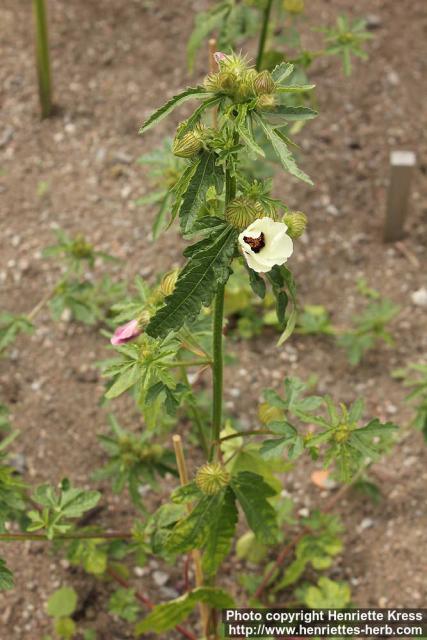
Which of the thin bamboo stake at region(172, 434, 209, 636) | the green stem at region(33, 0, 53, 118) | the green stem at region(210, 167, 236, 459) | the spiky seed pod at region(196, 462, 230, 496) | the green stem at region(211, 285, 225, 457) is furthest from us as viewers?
the green stem at region(33, 0, 53, 118)

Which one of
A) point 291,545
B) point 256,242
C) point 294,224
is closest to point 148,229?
point 291,545

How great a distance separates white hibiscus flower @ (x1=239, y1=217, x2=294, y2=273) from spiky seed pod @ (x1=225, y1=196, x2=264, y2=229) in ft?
0.07

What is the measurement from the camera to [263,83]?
1.52 metres

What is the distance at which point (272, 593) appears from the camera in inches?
104

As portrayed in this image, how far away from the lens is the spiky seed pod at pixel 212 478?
1916mm

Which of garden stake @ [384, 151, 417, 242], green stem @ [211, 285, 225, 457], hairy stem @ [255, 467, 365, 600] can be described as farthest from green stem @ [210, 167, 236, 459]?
garden stake @ [384, 151, 417, 242]

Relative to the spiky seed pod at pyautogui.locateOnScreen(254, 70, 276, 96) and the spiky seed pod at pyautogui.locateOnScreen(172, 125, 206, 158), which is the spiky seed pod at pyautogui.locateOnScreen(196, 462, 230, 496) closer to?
the spiky seed pod at pyautogui.locateOnScreen(172, 125, 206, 158)

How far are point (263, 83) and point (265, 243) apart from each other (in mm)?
283

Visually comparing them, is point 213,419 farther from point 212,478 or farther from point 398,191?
point 398,191

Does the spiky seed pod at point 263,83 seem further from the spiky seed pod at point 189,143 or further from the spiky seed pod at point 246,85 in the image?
the spiky seed pod at point 189,143

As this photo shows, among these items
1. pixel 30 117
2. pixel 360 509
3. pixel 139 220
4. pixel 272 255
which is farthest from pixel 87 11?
pixel 272 255

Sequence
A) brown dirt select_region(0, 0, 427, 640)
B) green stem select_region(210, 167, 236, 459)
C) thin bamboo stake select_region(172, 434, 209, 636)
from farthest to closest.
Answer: brown dirt select_region(0, 0, 427, 640), thin bamboo stake select_region(172, 434, 209, 636), green stem select_region(210, 167, 236, 459)

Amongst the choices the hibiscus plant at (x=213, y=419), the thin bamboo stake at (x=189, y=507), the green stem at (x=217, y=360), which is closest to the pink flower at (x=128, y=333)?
the hibiscus plant at (x=213, y=419)

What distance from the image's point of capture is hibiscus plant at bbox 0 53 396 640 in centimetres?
158
